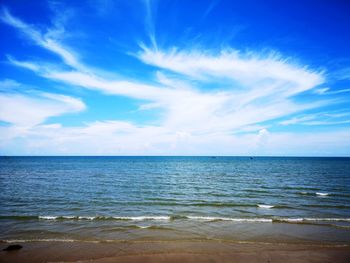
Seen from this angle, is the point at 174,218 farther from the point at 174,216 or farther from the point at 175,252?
the point at 175,252

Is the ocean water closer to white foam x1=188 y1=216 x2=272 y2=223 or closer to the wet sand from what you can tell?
white foam x1=188 y1=216 x2=272 y2=223

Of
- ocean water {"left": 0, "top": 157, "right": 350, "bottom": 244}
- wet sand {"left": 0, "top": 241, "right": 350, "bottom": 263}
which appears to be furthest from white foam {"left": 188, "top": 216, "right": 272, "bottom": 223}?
wet sand {"left": 0, "top": 241, "right": 350, "bottom": 263}

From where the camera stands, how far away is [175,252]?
10992 millimetres

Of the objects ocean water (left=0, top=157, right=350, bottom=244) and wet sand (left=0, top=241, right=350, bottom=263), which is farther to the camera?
ocean water (left=0, top=157, right=350, bottom=244)

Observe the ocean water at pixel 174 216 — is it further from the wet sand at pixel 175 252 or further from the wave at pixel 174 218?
the wet sand at pixel 175 252

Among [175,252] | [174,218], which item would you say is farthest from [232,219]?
[175,252]

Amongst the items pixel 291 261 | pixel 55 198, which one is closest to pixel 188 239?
pixel 291 261

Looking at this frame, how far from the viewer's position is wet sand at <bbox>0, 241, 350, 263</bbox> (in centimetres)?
1017

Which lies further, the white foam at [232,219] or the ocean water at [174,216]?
the white foam at [232,219]

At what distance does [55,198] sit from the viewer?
78.5 ft

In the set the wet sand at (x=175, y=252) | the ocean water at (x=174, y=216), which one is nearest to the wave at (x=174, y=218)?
the ocean water at (x=174, y=216)

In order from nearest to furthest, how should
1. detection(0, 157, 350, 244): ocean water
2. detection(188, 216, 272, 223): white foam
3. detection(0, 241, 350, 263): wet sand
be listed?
detection(0, 241, 350, 263): wet sand
detection(0, 157, 350, 244): ocean water
detection(188, 216, 272, 223): white foam

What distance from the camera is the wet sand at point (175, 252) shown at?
10.2 meters

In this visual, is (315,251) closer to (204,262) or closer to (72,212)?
(204,262)
